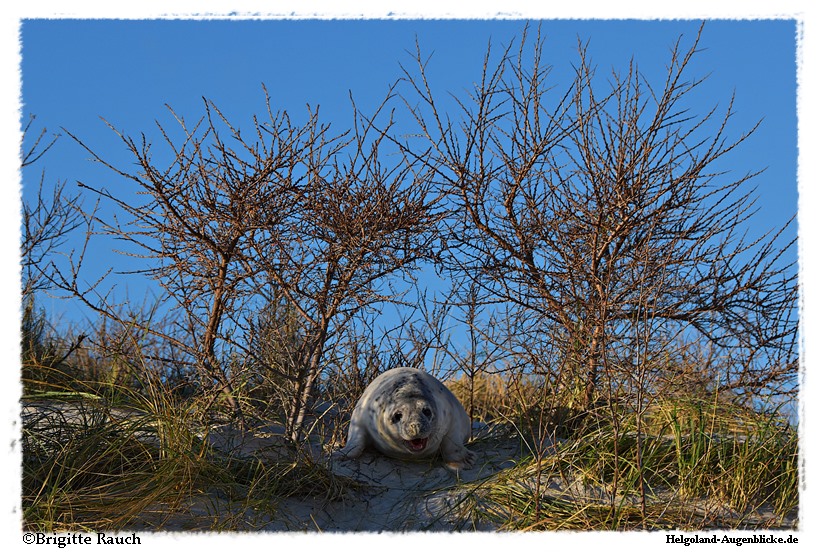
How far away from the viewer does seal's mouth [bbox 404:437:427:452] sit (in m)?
7.23

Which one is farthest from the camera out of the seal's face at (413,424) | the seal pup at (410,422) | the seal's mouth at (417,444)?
the seal's mouth at (417,444)

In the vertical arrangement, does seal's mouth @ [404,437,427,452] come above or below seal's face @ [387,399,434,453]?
below

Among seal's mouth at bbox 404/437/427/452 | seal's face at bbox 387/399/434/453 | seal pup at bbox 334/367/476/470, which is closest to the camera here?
seal's face at bbox 387/399/434/453

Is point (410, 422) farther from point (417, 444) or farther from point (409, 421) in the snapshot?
point (417, 444)

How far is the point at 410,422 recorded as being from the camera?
7.02m

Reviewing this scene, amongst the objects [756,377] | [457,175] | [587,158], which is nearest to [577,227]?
[587,158]

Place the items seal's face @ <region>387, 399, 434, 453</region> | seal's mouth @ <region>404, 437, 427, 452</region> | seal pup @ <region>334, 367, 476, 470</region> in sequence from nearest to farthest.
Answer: seal's face @ <region>387, 399, 434, 453</region> < seal pup @ <region>334, 367, 476, 470</region> < seal's mouth @ <region>404, 437, 427, 452</region>

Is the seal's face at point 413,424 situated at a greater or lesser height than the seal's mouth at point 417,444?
greater

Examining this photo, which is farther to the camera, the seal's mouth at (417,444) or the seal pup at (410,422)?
the seal's mouth at (417,444)

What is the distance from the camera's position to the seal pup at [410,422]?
713cm

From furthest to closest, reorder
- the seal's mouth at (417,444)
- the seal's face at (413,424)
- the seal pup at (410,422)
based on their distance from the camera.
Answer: the seal's mouth at (417,444) → the seal pup at (410,422) → the seal's face at (413,424)

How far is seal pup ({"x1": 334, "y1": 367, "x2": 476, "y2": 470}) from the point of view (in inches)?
281

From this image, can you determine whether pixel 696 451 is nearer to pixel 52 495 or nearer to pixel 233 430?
pixel 233 430

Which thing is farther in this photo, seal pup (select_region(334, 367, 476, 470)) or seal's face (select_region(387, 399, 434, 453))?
seal pup (select_region(334, 367, 476, 470))
